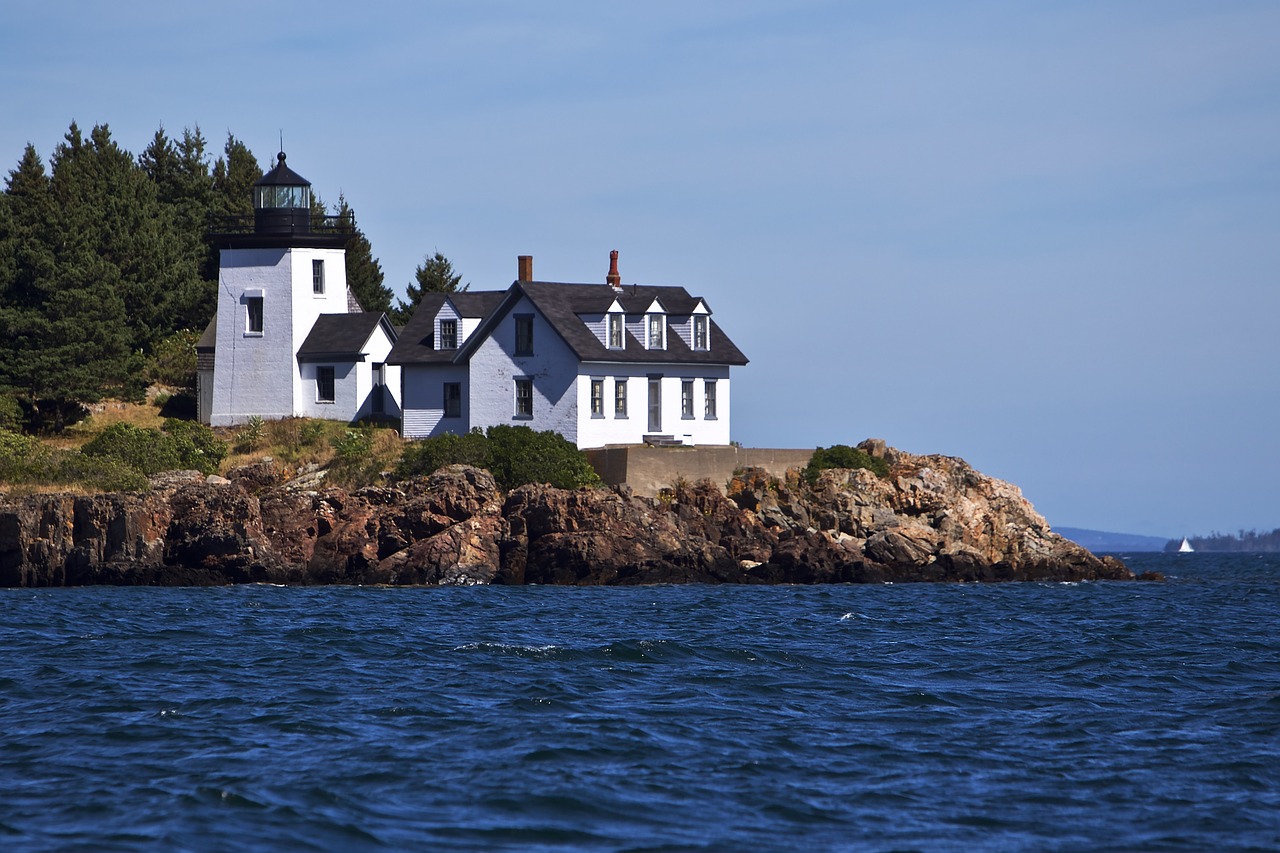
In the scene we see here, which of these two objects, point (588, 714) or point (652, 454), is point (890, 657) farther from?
point (652, 454)

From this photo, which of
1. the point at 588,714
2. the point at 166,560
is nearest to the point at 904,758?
the point at 588,714

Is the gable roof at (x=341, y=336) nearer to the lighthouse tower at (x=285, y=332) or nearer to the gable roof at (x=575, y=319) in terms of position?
the lighthouse tower at (x=285, y=332)

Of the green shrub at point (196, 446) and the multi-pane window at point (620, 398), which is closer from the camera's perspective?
the green shrub at point (196, 446)

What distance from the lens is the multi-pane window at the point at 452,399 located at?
2092 inches

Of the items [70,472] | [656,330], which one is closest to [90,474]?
[70,472]

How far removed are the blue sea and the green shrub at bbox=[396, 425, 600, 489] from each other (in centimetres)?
1362

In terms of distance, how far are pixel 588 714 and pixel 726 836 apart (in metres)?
5.99

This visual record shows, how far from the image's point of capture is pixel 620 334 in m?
53.0

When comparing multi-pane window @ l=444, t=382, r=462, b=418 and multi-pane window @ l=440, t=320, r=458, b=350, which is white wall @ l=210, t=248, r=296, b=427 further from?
multi-pane window @ l=444, t=382, r=462, b=418

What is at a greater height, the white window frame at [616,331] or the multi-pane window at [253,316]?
the multi-pane window at [253,316]

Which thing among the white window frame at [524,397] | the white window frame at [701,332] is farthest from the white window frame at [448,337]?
the white window frame at [701,332]

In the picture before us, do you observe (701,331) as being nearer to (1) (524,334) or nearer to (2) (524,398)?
(1) (524,334)

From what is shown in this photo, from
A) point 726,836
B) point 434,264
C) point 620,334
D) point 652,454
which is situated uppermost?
point 434,264

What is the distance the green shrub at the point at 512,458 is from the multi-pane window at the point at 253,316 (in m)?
10.7
